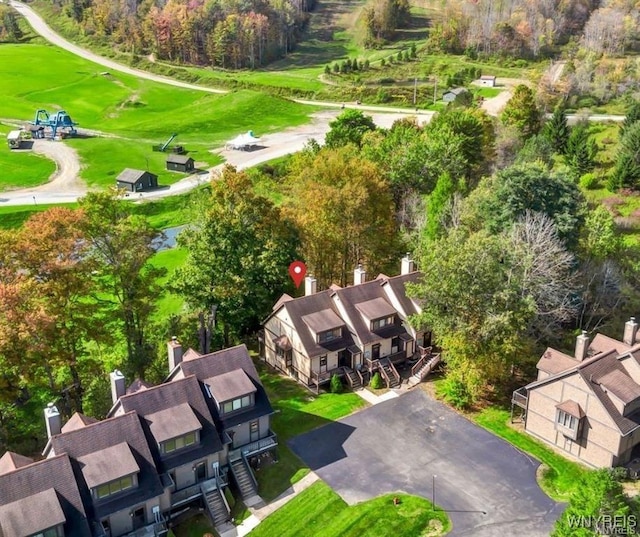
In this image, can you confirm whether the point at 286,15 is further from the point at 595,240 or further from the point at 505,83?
the point at 595,240

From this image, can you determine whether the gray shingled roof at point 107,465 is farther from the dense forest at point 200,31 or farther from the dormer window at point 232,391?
the dense forest at point 200,31

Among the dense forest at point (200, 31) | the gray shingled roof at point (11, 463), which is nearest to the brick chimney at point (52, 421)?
the gray shingled roof at point (11, 463)

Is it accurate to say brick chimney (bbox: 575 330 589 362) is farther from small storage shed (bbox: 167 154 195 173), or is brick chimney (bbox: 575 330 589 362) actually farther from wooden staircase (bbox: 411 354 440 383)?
small storage shed (bbox: 167 154 195 173)

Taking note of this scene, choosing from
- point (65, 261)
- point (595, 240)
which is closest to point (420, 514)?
point (65, 261)

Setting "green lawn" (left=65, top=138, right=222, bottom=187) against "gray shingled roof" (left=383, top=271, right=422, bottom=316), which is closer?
"gray shingled roof" (left=383, top=271, right=422, bottom=316)

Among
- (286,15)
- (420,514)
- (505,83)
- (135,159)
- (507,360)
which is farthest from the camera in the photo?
(286,15)

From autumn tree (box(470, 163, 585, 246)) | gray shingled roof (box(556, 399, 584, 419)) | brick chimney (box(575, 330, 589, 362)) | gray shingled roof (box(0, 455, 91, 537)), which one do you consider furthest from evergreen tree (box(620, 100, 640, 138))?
gray shingled roof (box(0, 455, 91, 537))

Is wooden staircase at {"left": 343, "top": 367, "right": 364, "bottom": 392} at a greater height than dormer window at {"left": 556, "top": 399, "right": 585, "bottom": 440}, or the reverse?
dormer window at {"left": 556, "top": 399, "right": 585, "bottom": 440}
